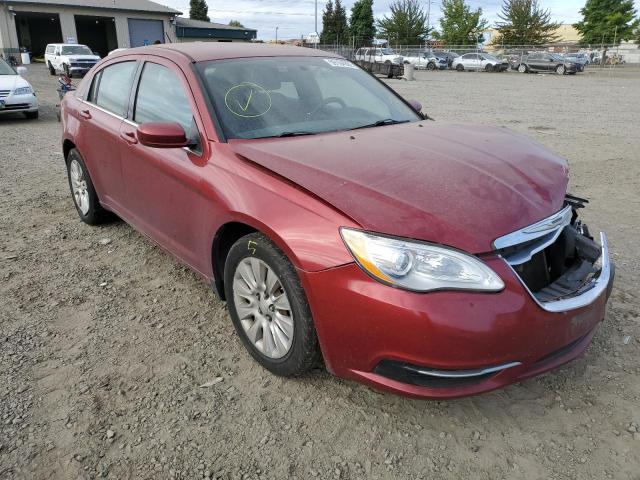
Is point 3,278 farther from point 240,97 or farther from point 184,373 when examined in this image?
point 240,97

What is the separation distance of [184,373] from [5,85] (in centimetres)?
1118

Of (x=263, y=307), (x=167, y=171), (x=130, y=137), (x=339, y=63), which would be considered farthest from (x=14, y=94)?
(x=263, y=307)

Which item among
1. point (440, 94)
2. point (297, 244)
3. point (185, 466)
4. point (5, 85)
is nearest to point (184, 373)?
point (185, 466)

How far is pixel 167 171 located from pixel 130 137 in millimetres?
627

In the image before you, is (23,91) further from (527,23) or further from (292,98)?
(527,23)

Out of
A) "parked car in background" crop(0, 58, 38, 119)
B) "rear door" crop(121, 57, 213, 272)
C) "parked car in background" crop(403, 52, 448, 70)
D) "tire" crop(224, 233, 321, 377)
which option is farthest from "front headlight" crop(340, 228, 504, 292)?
"parked car in background" crop(403, 52, 448, 70)

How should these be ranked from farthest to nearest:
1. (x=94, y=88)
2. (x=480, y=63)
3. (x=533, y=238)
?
(x=480, y=63)
(x=94, y=88)
(x=533, y=238)

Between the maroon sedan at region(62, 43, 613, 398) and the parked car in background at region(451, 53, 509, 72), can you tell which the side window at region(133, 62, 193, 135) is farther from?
the parked car in background at region(451, 53, 509, 72)

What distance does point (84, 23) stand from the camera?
165 feet

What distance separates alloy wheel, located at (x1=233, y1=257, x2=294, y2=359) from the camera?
8.30 ft

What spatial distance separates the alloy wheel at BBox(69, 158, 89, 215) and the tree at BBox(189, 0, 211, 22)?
272 ft

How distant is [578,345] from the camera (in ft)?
7.88

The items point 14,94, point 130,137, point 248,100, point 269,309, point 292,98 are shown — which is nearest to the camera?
point 269,309

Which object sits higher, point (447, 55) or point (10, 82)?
point (447, 55)
